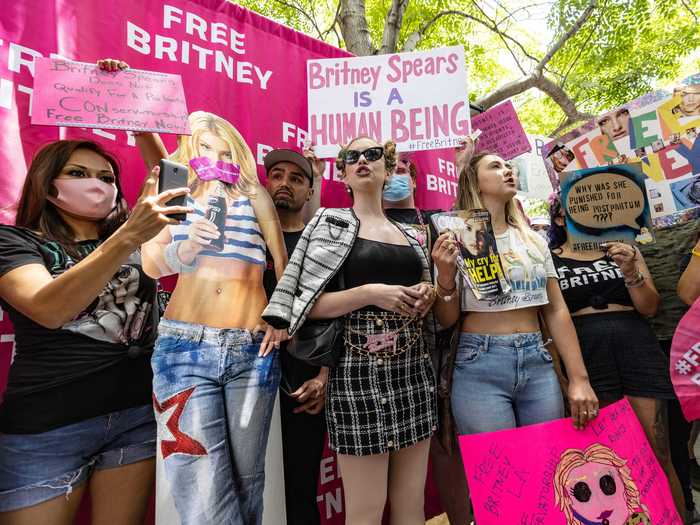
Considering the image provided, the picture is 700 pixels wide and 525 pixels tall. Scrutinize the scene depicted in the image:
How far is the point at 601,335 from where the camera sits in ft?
7.66

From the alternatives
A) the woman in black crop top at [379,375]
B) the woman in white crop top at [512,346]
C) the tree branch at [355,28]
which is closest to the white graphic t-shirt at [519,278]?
the woman in white crop top at [512,346]

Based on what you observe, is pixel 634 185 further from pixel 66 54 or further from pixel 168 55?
pixel 66 54

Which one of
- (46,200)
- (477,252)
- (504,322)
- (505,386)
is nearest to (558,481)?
(505,386)

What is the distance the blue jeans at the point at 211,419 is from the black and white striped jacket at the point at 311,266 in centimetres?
28

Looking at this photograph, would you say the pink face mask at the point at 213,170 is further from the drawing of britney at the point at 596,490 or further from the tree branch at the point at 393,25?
the tree branch at the point at 393,25

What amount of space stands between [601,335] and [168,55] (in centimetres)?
294

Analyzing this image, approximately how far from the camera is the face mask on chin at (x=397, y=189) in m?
3.01

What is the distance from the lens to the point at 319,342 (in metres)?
1.73

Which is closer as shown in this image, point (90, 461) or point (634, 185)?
point (90, 461)

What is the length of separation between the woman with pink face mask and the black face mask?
5.87ft

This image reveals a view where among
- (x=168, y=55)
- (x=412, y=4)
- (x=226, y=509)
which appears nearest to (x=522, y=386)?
(x=226, y=509)

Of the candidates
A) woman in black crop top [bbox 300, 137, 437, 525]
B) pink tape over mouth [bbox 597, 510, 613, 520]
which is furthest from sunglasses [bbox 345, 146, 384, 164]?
pink tape over mouth [bbox 597, 510, 613, 520]

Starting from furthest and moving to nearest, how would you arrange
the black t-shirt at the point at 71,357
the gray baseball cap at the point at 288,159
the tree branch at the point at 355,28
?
1. the tree branch at the point at 355,28
2. the gray baseball cap at the point at 288,159
3. the black t-shirt at the point at 71,357

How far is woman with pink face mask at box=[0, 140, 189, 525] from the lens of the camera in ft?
5.02
